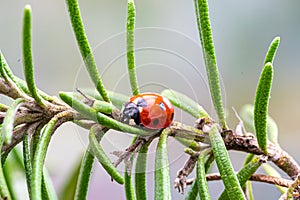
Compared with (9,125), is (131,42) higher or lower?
higher

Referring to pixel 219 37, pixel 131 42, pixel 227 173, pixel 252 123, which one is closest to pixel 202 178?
pixel 227 173

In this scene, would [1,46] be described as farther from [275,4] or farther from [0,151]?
[0,151]

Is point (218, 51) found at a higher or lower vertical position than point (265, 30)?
lower

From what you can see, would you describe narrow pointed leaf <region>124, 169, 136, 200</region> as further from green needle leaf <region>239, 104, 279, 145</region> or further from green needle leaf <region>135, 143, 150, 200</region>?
green needle leaf <region>239, 104, 279, 145</region>

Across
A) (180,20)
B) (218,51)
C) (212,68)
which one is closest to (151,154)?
(212,68)

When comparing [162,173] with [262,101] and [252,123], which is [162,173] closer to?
[262,101]

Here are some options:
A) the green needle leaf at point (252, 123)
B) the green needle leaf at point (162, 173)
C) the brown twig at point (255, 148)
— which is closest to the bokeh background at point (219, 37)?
the green needle leaf at point (252, 123)

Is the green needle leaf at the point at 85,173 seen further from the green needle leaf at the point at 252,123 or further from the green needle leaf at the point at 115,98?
the green needle leaf at the point at 252,123
